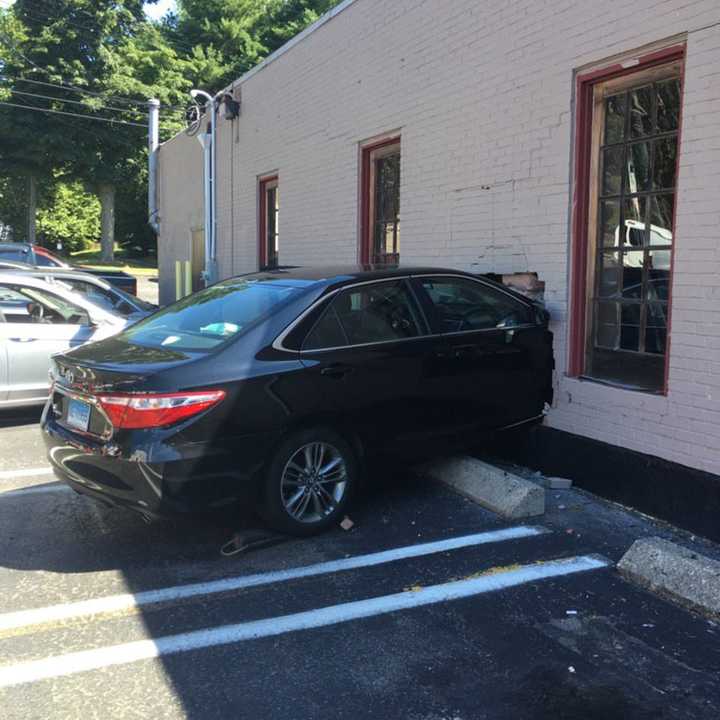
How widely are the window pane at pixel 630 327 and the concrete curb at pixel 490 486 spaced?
56.0 inches

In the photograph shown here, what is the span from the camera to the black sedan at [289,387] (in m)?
4.07

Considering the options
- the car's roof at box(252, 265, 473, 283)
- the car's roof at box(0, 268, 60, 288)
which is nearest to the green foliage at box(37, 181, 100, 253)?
the car's roof at box(0, 268, 60, 288)

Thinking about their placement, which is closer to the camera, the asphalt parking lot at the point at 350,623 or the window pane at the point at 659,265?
the asphalt parking lot at the point at 350,623

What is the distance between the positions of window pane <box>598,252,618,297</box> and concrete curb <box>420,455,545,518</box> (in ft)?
5.42

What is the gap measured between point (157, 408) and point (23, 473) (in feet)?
8.91

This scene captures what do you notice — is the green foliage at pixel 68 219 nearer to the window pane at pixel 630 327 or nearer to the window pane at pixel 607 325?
the window pane at pixel 607 325

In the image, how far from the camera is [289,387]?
4.38m

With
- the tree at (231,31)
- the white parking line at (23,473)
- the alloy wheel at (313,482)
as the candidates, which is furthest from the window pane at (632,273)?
the tree at (231,31)

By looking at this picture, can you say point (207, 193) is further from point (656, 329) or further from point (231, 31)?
point (231, 31)

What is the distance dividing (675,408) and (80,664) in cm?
380

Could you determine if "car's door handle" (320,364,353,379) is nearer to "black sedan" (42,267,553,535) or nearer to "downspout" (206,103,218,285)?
"black sedan" (42,267,553,535)

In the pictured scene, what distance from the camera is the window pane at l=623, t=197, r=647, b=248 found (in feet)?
18.4

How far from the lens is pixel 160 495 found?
13.2ft

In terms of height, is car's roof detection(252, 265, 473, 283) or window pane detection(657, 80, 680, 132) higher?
window pane detection(657, 80, 680, 132)
